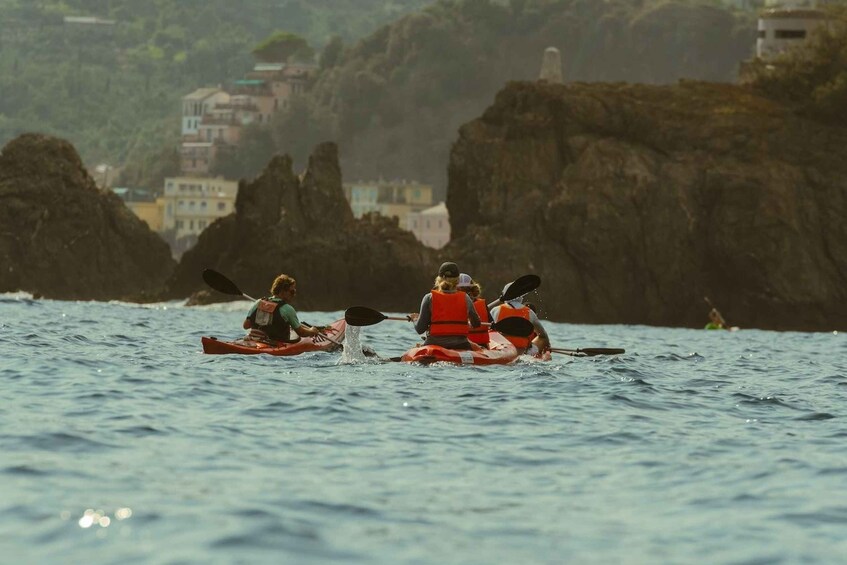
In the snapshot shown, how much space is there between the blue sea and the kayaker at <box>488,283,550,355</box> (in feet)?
4.22

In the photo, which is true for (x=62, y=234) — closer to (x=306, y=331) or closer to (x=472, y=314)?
(x=306, y=331)

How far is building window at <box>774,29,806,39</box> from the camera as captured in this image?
352ft

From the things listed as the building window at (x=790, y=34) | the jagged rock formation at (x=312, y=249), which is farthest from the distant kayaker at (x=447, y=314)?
the building window at (x=790, y=34)

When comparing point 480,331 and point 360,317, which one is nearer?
point 360,317

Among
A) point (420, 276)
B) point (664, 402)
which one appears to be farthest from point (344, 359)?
point (420, 276)

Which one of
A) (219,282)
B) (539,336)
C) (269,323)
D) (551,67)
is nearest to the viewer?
(269,323)

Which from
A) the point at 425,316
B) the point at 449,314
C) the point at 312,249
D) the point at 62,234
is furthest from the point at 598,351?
the point at 62,234

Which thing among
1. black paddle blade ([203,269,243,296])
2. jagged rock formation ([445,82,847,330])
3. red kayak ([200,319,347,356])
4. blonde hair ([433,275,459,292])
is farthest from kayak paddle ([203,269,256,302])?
jagged rock formation ([445,82,847,330])

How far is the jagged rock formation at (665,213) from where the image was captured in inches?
3135

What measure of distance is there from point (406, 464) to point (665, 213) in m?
65.8

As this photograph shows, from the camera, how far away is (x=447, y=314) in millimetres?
26688

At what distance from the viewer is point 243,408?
2039 cm

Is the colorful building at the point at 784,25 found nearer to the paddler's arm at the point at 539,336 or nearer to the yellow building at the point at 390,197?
the paddler's arm at the point at 539,336

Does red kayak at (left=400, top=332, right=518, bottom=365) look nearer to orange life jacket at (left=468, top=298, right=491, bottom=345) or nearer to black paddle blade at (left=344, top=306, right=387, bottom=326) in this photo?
orange life jacket at (left=468, top=298, right=491, bottom=345)
